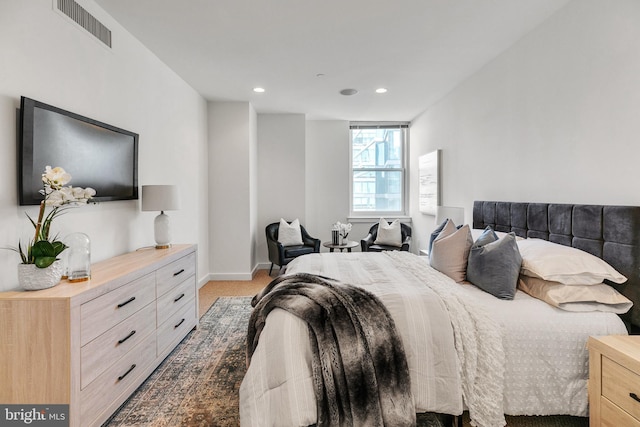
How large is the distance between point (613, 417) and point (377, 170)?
5.04 meters

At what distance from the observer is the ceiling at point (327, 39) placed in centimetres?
237

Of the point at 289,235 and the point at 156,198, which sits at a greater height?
the point at 156,198

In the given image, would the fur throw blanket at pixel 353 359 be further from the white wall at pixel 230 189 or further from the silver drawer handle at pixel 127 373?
the white wall at pixel 230 189

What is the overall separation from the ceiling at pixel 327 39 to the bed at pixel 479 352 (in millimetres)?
1789

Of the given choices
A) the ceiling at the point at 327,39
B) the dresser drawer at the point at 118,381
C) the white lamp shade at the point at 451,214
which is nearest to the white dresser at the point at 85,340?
the dresser drawer at the point at 118,381

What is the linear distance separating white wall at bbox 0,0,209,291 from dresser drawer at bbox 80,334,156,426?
727 millimetres

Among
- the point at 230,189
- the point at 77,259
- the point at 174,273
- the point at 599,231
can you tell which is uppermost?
the point at 230,189

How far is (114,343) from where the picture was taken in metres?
1.81

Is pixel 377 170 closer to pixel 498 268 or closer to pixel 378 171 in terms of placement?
pixel 378 171

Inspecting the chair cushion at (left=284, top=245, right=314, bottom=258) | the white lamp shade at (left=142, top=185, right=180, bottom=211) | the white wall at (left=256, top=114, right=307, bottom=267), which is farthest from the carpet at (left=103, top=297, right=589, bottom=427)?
the white wall at (left=256, top=114, right=307, bottom=267)

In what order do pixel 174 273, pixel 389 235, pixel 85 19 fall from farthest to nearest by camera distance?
pixel 389 235 → pixel 174 273 → pixel 85 19

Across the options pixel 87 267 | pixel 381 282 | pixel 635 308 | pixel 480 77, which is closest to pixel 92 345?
pixel 87 267

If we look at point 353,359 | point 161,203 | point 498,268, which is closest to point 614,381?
point 498,268

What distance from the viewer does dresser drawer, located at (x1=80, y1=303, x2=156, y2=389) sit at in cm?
159
